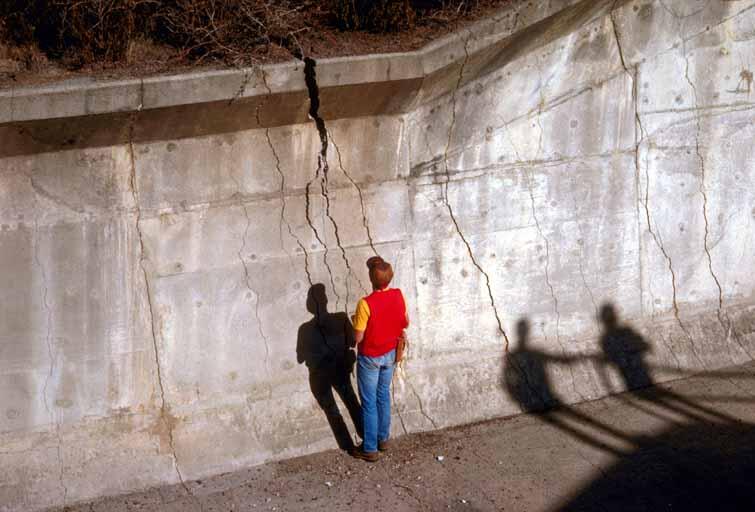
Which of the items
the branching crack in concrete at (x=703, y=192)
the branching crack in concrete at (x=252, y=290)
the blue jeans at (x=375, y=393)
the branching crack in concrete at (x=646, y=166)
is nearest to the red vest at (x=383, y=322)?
the blue jeans at (x=375, y=393)

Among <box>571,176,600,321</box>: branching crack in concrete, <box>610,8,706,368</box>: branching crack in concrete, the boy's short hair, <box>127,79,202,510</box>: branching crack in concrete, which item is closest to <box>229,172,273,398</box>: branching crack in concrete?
<box>127,79,202,510</box>: branching crack in concrete

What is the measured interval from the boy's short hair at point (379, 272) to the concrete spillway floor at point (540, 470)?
1.52 metres

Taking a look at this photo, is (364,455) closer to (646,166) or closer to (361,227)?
(361,227)

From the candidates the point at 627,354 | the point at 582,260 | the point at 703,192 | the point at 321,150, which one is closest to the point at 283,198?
the point at 321,150

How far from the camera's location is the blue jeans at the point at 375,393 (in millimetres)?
7645

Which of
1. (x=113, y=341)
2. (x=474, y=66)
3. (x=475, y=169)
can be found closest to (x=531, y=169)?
(x=475, y=169)

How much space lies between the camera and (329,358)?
8.19 meters

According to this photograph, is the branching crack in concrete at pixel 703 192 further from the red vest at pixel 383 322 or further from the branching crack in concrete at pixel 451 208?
the red vest at pixel 383 322

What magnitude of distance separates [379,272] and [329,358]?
1.14 metres

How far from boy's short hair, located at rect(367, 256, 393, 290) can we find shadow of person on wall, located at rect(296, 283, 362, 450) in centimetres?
72

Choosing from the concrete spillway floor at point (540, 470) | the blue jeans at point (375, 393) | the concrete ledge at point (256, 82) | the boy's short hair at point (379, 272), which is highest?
the concrete ledge at point (256, 82)

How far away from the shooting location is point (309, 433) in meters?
8.11

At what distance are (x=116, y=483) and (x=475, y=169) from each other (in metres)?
3.83

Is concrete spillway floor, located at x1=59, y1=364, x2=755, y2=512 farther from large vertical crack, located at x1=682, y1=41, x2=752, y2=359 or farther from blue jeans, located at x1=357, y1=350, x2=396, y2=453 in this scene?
large vertical crack, located at x1=682, y1=41, x2=752, y2=359
